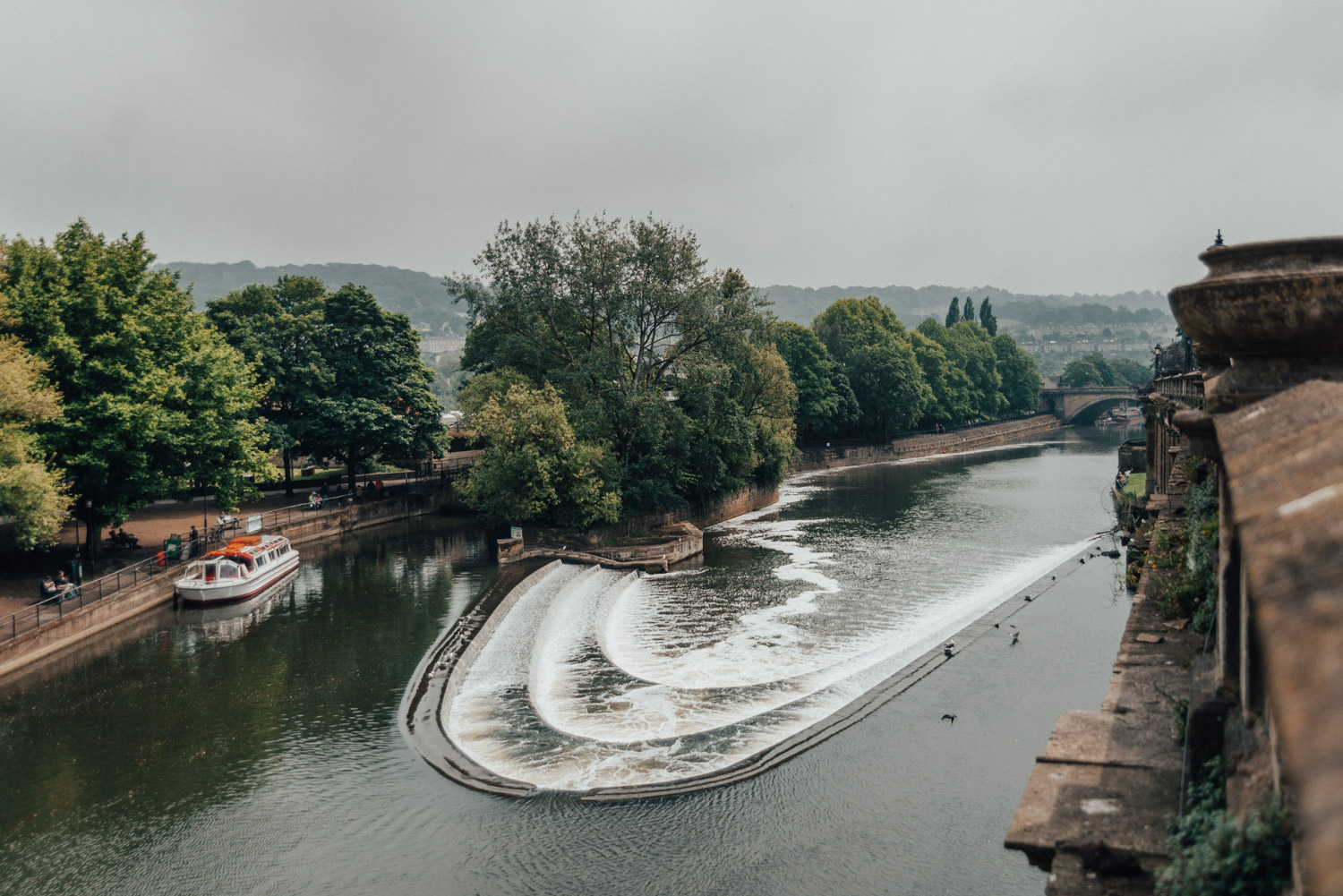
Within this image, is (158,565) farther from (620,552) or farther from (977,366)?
(977,366)

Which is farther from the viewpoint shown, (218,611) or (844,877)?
(218,611)

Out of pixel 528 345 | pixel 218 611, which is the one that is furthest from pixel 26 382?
pixel 528 345

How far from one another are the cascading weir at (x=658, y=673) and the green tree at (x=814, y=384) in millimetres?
45635

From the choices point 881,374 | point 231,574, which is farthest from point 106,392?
point 881,374

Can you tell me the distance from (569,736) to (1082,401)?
131004 millimetres

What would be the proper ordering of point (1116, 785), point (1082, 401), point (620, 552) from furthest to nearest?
point (1082, 401)
point (620, 552)
point (1116, 785)

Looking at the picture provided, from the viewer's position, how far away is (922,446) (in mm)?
95312

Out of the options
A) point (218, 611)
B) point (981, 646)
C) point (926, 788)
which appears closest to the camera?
point (926, 788)

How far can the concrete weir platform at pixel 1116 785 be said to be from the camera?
629cm

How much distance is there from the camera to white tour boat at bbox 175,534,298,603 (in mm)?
32594

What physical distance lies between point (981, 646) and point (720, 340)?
84.1 ft

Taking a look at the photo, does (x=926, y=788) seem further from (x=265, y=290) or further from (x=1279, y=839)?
(x=265, y=290)

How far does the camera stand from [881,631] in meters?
27.5

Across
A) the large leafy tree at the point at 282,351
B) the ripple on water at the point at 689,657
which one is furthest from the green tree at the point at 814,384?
the ripple on water at the point at 689,657
